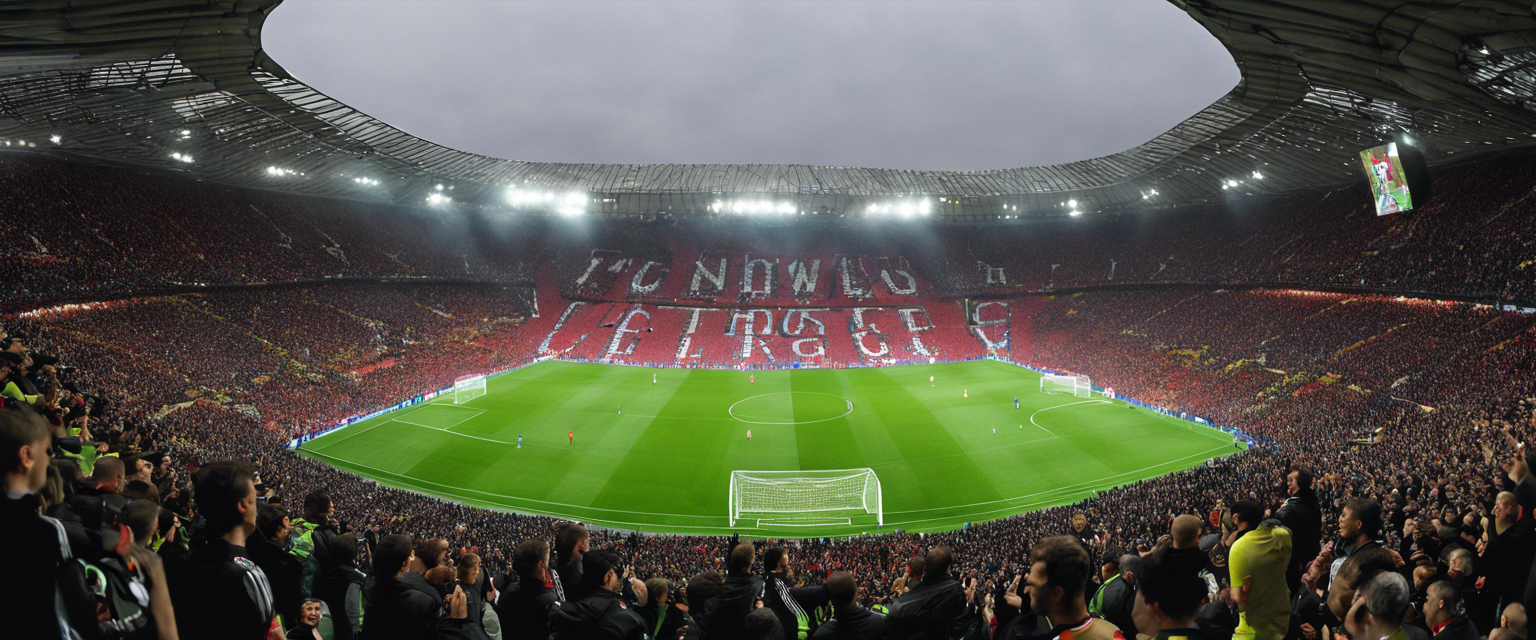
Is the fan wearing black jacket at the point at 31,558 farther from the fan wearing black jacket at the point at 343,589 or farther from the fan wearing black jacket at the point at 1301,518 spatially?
the fan wearing black jacket at the point at 1301,518

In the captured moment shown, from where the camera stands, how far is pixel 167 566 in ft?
12.1

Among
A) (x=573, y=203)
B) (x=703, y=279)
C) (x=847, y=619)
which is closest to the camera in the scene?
(x=847, y=619)

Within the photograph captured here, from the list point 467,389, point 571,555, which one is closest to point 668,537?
point 571,555

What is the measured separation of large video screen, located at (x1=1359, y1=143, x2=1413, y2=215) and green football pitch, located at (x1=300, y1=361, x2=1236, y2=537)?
38.6 feet

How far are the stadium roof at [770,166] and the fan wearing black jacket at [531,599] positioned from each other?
20140 millimetres

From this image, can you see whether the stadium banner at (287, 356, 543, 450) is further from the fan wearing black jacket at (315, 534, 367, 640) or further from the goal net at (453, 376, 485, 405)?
the fan wearing black jacket at (315, 534, 367, 640)

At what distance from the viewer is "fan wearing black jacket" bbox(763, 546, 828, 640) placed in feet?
17.2

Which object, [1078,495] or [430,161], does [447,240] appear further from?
[1078,495]

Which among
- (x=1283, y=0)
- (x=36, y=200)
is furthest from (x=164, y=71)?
(x=1283, y=0)

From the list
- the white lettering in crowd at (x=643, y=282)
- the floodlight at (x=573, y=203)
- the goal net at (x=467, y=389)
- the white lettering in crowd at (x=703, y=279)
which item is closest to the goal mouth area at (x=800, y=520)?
the goal net at (x=467, y=389)

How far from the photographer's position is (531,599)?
4.61 m

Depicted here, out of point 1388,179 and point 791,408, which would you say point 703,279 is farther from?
point 1388,179

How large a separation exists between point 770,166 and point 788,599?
202 feet

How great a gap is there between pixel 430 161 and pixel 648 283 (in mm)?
23045
